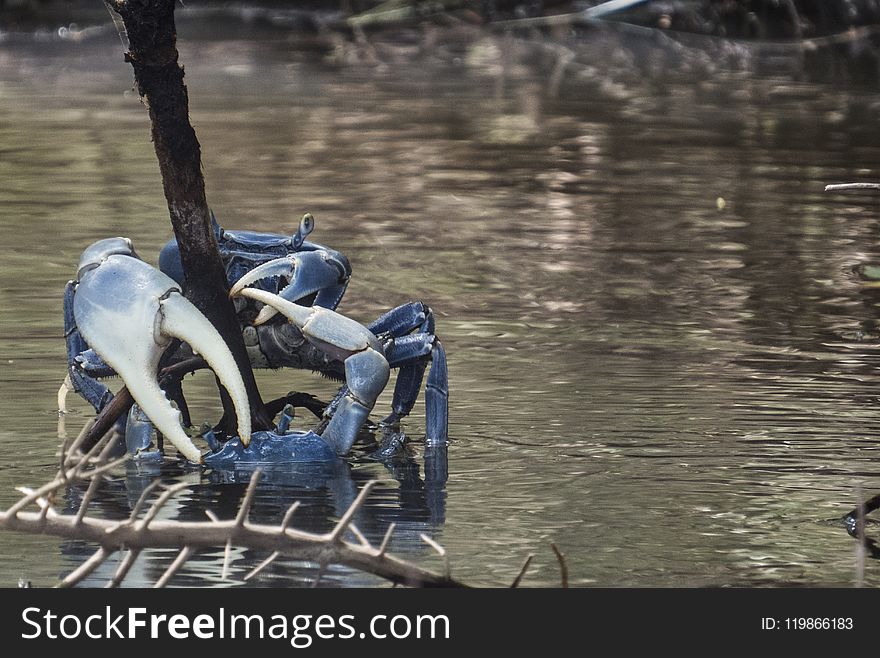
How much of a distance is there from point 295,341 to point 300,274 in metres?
0.25

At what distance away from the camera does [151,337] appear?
6340mm

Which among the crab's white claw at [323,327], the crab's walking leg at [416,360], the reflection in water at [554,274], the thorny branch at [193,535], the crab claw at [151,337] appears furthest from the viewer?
the crab's walking leg at [416,360]

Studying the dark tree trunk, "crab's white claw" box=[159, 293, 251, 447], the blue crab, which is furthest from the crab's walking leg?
"crab's white claw" box=[159, 293, 251, 447]

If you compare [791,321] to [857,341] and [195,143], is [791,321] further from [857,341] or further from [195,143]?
[195,143]

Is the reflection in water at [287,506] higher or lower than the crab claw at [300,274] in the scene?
lower

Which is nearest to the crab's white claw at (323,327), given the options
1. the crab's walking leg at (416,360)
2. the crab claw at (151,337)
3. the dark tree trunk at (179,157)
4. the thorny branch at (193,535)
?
the dark tree trunk at (179,157)

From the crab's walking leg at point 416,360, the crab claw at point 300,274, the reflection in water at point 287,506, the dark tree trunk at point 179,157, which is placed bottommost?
the reflection in water at point 287,506

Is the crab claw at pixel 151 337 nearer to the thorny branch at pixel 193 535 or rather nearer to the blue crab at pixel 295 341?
the blue crab at pixel 295 341

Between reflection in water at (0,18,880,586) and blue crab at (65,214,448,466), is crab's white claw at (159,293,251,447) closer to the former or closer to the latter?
blue crab at (65,214,448,466)

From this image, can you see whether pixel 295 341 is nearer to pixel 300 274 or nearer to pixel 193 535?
pixel 300 274

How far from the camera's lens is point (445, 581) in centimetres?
462

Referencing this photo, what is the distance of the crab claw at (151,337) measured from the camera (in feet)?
20.7

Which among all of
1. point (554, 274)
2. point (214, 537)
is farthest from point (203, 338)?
point (554, 274)
